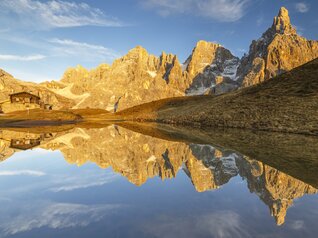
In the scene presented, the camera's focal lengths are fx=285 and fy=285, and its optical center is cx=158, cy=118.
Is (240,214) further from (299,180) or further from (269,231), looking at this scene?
(299,180)

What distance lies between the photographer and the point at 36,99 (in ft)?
475

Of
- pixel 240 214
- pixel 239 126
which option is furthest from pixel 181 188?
pixel 239 126

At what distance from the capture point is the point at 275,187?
13.0 m

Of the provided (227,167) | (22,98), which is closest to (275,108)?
(227,167)

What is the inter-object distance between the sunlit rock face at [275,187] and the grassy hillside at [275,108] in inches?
1005

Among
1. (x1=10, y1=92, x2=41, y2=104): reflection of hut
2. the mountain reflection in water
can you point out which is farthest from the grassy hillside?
(x1=10, y1=92, x2=41, y2=104): reflection of hut

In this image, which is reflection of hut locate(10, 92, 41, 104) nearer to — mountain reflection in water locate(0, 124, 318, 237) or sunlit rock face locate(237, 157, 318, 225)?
mountain reflection in water locate(0, 124, 318, 237)

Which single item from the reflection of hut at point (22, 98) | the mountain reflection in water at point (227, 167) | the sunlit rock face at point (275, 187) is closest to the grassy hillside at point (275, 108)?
the mountain reflection in water at point (227, 167)

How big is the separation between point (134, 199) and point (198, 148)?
51.4ft

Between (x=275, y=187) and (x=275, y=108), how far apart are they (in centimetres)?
4016

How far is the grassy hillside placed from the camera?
4280 cm

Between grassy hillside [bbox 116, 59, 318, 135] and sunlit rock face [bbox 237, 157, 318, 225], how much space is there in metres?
25.5

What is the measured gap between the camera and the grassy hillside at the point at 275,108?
42797mm

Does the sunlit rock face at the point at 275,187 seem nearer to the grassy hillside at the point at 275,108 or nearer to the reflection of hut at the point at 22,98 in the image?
the grassy hillside at the point at 275,108
